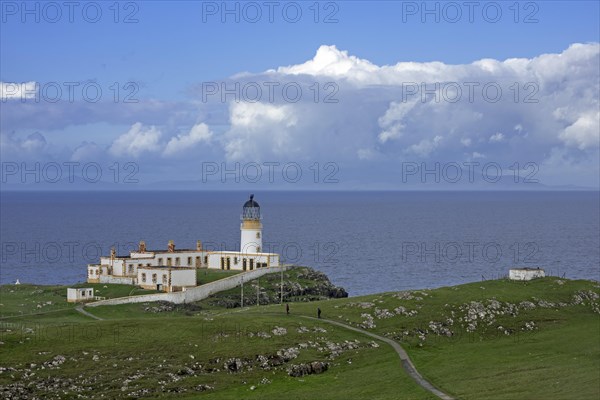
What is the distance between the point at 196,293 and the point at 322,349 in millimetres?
33956

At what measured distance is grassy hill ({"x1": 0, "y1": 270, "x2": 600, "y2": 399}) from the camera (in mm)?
69688

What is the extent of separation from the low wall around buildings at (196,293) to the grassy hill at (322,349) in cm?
266

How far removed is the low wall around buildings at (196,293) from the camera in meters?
107

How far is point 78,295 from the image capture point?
354 ft

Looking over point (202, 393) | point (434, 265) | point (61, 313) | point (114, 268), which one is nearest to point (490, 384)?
point (202, 393)

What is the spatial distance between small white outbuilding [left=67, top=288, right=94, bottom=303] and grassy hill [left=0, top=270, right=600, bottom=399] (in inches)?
165

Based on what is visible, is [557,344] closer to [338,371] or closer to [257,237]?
[338,371]

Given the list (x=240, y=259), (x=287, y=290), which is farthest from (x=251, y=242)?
(x=287, y=290)

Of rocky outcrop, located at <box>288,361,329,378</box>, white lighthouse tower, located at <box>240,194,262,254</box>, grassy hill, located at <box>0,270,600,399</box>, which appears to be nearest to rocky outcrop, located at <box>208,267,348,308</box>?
white lighthouse tower, located at <box>240,194,262,254</box>

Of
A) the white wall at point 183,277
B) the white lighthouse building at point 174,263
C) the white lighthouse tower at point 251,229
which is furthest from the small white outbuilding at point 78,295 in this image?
the white lighthouse tower at point 251,229

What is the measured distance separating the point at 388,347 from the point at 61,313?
3807 cm

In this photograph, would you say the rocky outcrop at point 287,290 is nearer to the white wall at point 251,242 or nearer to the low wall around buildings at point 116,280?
the white wall at point 251,242

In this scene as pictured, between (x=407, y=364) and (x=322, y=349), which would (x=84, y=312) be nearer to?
(x=322, y=349)

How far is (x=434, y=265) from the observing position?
19338cm
